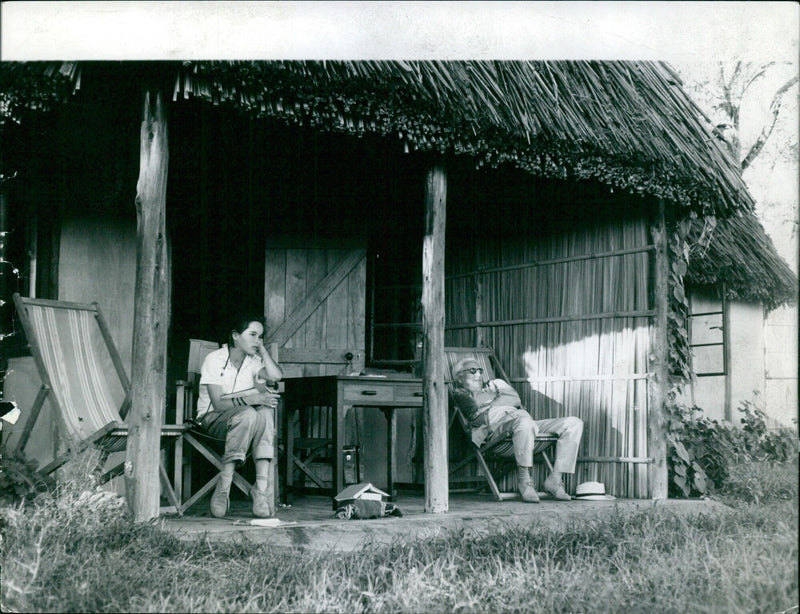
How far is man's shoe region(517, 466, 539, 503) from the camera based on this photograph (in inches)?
254

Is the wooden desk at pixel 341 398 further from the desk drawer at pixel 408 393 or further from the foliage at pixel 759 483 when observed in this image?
the foliage at pixel 759 483

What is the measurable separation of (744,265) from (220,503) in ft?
24.2

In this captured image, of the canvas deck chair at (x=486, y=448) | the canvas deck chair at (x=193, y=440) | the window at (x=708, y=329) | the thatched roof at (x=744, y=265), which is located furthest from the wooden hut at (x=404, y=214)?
the window at (x=708, y=329)

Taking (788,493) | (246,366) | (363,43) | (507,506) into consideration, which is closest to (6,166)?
(246,366)

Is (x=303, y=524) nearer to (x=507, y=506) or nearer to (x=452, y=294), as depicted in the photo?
(x=507, y=506)

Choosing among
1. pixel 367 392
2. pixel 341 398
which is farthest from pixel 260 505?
pixel 367 392

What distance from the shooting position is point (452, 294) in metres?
8.36

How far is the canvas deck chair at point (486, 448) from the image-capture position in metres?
6.74

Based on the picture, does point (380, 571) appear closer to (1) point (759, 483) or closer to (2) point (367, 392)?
(2) point (367, 392)

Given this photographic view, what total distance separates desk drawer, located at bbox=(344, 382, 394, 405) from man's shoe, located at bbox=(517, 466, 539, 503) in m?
1.22

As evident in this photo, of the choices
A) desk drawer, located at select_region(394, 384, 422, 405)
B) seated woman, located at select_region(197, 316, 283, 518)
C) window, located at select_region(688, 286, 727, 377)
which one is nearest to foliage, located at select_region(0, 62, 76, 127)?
seated woman, located at select_region(197, 316, 283, 518)

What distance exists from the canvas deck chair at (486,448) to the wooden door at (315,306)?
865 millimetres

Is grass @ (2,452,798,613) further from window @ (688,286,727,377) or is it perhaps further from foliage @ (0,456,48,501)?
window @ (688,286,727,377)

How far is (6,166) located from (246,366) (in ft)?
6.58
